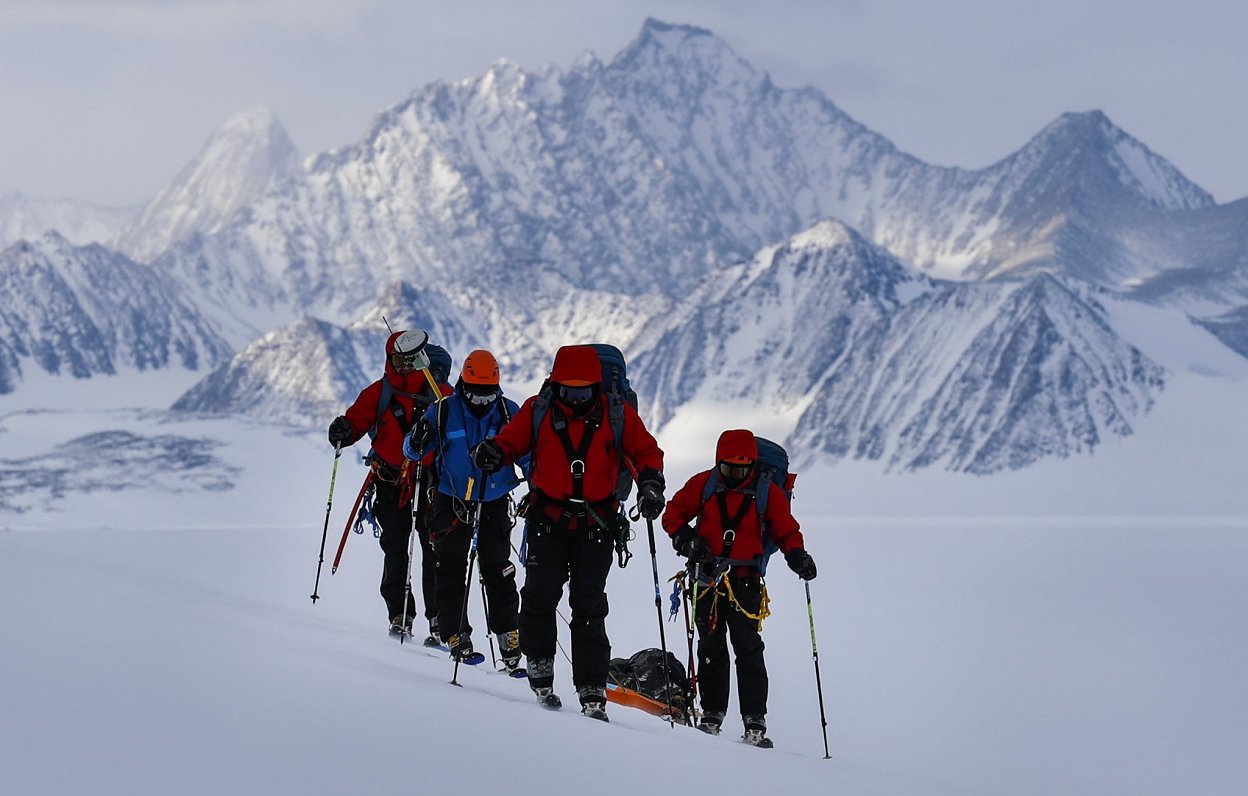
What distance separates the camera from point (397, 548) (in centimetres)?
1447

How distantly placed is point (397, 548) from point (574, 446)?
4818 mm

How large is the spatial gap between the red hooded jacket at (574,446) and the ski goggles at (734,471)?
4.60 ft

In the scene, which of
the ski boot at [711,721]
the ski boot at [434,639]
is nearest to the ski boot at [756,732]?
the ski boot at [711,721]

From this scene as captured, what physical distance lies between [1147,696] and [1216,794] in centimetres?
1208

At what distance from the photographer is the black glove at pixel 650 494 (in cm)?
971

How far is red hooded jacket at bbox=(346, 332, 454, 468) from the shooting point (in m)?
13.6

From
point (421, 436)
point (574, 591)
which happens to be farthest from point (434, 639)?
point (574, 591)

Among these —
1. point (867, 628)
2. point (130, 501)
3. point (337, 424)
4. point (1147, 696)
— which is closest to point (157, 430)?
point (130, 501)

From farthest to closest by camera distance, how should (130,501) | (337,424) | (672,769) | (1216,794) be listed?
(130,501) → (1216,794) → (337,424) → (672,769)

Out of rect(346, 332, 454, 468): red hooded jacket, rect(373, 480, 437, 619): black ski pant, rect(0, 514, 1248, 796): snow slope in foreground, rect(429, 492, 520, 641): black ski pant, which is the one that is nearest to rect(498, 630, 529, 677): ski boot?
rect(429, 492, 520, 641): black ski pant

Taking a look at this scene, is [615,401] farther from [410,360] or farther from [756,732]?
[410,360]

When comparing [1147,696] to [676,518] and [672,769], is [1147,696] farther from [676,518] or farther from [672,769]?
[672,769]

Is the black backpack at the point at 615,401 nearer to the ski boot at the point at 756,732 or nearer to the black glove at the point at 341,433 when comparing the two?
the ski boot at the point at 756,732

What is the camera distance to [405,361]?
1349 centimetres
